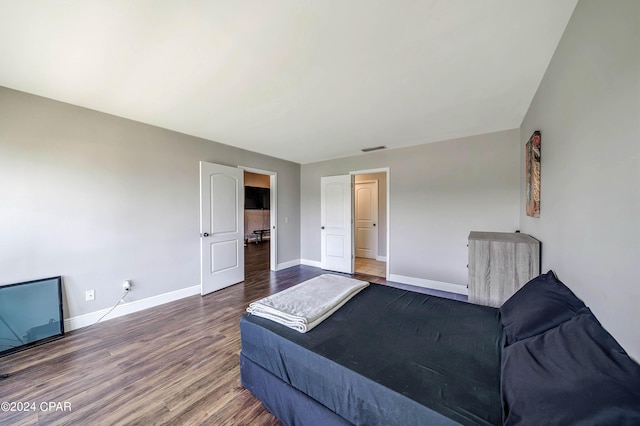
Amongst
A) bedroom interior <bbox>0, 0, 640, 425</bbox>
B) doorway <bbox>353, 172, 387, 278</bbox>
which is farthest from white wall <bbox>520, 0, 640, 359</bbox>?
doorway <bbox>353, 172, 387, 278</bbox>

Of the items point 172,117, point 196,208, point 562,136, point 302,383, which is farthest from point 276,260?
point 562,136

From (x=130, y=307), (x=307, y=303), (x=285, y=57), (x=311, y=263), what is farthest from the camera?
(x=311, y=263)

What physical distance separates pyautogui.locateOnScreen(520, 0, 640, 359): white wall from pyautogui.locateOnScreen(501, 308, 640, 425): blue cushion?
4.7 inches

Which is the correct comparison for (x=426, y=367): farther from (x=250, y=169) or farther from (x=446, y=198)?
(x=250, y=169)

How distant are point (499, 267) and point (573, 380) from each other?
1.60 m

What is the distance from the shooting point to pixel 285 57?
5.63 ft

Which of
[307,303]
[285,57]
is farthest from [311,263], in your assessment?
[285,57]

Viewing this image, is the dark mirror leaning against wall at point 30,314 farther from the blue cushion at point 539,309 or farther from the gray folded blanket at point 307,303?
the blue cushion at point 539,309

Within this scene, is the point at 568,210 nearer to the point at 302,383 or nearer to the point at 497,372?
the point at 497,372

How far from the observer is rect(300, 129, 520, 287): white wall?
3.28 m

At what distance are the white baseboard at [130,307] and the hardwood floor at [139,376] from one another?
0.09m

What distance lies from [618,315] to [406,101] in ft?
7.18

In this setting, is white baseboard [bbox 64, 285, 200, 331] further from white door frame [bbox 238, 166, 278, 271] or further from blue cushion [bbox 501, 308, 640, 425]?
blue cushion [bbox 501, 308, 640, 425]

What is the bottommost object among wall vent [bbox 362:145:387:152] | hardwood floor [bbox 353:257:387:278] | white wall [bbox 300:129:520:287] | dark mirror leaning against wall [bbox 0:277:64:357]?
hardwood floor [bbox 353:257:387:278]
